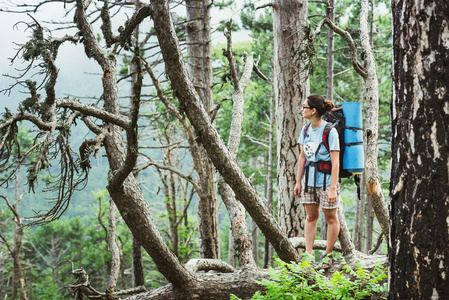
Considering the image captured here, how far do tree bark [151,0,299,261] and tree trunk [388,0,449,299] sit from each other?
201cm

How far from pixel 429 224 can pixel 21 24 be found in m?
4.47

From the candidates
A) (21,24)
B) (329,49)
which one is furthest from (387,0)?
(21,24)

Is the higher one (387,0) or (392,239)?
(387,0)

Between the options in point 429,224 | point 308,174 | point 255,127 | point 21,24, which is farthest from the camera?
point 255,127

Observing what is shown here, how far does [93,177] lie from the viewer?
125312mm

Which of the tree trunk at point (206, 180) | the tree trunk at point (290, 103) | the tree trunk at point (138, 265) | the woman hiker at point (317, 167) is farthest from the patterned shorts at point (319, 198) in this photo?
the tree trunk at point (138, 265)

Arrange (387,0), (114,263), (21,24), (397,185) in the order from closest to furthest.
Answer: (397,185) → (21,24) → (114,263) → (387,0)

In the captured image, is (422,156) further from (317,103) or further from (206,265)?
(206,265)

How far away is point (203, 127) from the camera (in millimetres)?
3891

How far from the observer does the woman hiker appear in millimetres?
4285

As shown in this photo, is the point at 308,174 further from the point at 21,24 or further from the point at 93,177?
the point at 93,177

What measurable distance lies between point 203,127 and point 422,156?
7.20 ft

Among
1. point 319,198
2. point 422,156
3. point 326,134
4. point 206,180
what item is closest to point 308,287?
point 422,156

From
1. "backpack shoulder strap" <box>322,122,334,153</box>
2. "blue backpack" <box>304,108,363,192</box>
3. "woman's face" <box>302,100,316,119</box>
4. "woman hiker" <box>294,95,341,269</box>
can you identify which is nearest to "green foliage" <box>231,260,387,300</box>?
"woman hiker" <box>294,95,341,269</box>
